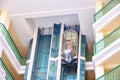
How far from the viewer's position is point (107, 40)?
14.9m

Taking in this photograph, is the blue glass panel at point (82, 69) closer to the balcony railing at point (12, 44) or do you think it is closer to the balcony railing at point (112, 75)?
the balcony railing at point (112, 75)

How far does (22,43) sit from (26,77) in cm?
318

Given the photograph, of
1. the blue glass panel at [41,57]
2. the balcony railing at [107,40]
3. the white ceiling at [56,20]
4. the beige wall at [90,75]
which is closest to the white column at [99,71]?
the balcony railing at [107,40]

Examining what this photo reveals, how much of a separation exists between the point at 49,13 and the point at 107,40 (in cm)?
436

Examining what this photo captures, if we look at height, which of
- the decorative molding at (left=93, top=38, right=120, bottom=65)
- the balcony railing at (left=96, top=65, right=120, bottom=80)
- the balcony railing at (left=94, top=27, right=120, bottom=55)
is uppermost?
the balcony railing at (left=94, top=27, right=120, bottom=55)

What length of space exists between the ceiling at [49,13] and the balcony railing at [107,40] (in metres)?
2.72

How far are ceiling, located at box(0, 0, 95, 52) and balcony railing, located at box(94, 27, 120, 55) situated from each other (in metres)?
2.72

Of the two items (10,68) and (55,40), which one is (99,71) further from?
(10,68)

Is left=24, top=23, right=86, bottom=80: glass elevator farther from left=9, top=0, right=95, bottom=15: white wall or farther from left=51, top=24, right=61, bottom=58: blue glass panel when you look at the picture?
left=9, top=0, right=95, bottom=15: white wall

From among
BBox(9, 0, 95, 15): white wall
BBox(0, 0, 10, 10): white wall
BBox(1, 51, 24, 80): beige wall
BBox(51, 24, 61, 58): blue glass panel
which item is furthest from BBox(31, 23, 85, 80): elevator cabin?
BBox(0, 0, 10, 10): white wall

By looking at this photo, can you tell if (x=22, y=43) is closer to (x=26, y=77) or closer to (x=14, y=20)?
(x=14, y=20)

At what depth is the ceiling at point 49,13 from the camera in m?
17.2

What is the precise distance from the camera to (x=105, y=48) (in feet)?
46.6

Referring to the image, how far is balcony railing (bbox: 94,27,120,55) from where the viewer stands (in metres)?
14.6
